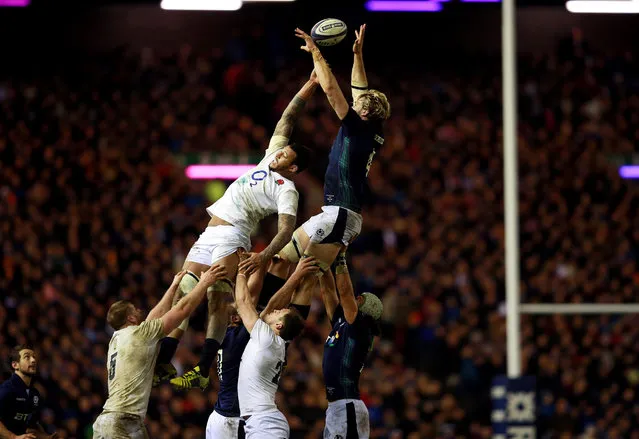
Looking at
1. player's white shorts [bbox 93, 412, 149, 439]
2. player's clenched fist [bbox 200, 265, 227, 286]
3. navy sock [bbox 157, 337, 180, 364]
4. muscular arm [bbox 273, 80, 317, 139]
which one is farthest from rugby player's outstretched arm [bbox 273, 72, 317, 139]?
player's white shorts [bbox 93, 412, 149, 439]

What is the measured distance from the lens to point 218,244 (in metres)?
10.1

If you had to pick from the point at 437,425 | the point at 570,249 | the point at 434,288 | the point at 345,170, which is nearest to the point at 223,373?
the point at 345,170

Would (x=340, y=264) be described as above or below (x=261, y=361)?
above

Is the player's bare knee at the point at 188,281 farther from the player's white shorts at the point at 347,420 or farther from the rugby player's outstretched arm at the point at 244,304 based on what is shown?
the player's white shorts at the point at 347,420

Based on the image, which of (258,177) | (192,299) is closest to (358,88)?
(258,177)

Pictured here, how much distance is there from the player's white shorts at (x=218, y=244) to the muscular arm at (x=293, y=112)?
112 cm

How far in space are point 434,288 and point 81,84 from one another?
864 cm

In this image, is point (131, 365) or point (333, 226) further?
point (333, 226)

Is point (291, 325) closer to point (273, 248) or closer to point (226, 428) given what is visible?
point (273, 248)

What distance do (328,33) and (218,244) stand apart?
214cm

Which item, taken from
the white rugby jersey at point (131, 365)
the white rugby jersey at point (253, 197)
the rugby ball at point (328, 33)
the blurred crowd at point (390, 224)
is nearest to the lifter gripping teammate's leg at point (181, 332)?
the white rugby jersey at point (253, 197)

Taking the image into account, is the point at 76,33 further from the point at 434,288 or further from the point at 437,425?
the point at 437,425

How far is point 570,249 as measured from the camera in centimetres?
2097

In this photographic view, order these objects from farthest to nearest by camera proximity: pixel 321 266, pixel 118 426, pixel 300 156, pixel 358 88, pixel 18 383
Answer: pixel 18 383
pixel 358 88
pixel 321 266
pixel 300 156
pixel 118 426
